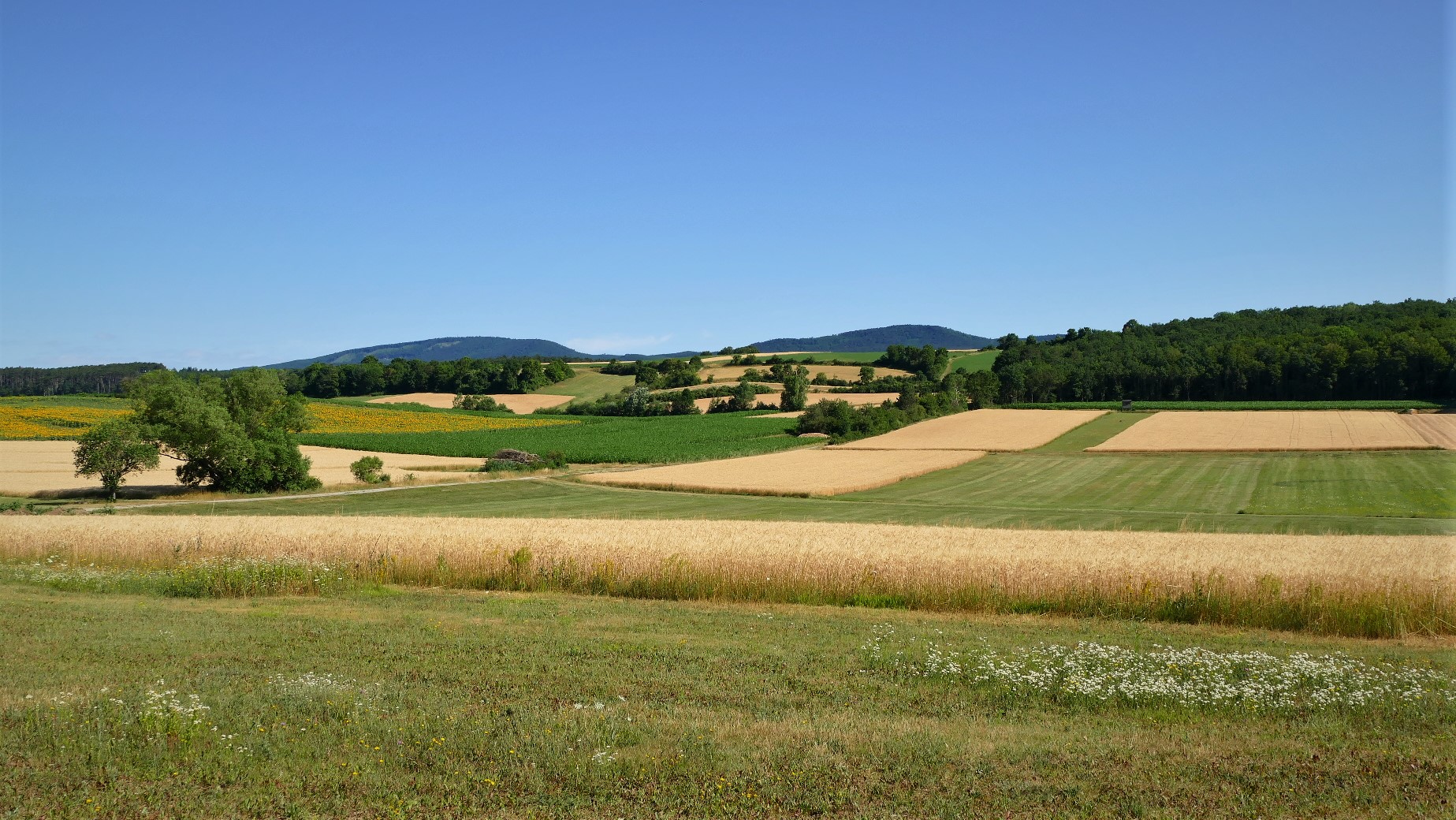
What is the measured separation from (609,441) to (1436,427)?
209 feet

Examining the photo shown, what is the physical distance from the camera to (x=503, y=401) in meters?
132

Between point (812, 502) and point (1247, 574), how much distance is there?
3222 centimetres

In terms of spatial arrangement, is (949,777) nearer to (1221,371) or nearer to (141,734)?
(141,734)

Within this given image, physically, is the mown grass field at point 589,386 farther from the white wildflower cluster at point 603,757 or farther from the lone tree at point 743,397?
the white wildflower cluster at point 603,757

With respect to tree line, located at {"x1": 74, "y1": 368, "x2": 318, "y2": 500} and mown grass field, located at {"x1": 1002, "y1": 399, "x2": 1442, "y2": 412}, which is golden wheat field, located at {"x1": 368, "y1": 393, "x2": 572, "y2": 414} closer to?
mown grass field, located at {"x1": 1002, "y1": 399, "x2": 1442, "y2": 412}

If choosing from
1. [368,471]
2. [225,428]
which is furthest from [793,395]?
[225,428]

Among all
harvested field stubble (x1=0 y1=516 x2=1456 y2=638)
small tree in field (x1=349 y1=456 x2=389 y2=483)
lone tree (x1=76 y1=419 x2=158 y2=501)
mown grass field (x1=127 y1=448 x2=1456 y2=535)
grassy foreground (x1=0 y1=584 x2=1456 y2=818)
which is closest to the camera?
grassy foreground (x1=0 y1=584 x2=1456 y2=818)

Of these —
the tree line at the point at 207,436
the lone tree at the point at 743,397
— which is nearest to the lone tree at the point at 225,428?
the tree line at the point at 207,436

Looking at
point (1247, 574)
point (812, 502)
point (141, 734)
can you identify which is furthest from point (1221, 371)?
point (141, 734)

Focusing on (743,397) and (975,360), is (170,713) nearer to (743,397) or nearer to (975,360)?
(743,397)

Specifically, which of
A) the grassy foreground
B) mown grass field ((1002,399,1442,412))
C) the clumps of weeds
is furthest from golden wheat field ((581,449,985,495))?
mown grass field ((1002,399,1442,412))

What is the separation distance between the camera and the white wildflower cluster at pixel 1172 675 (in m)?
9.87

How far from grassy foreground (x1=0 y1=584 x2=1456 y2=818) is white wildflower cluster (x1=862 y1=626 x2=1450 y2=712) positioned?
208 mm

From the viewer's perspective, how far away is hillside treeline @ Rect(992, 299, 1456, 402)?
8362 cm
